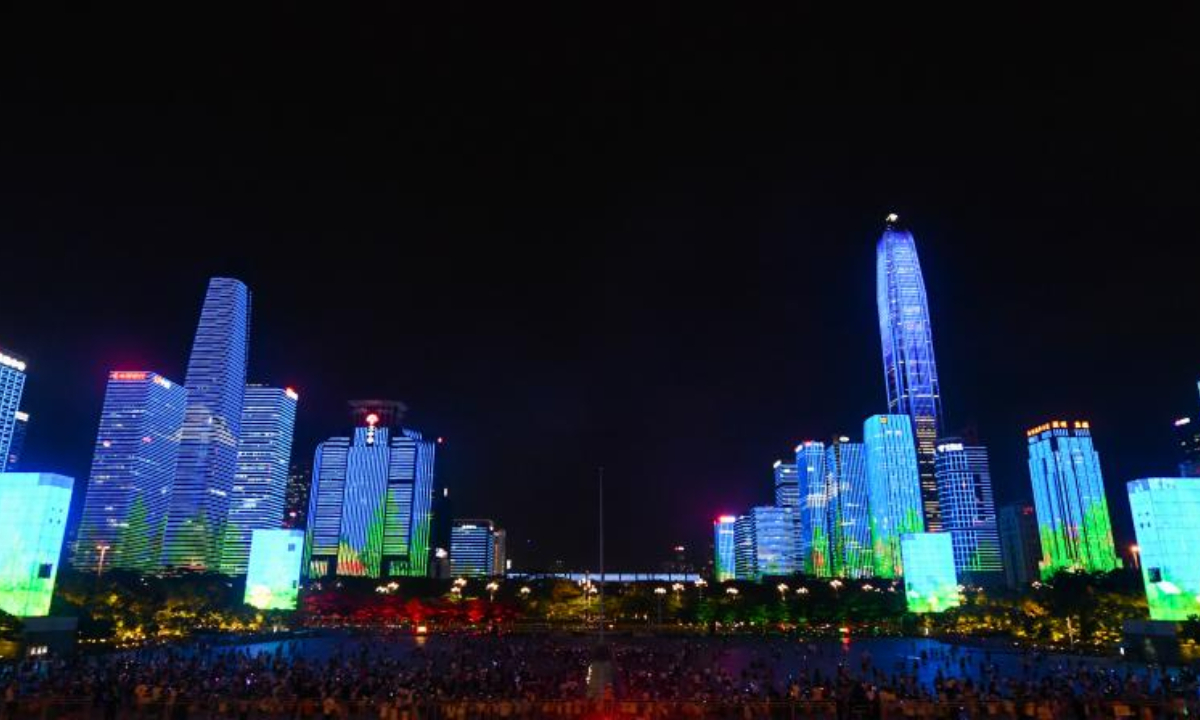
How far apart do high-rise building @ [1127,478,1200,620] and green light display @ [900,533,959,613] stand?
49.4m

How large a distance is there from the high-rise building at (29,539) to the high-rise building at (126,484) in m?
144

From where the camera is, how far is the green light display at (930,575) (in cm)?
11431

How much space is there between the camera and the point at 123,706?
3225cm

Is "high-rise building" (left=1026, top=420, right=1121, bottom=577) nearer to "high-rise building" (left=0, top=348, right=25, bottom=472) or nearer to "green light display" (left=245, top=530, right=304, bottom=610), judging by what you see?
"green light display" (left=245, top=530, right=304, bottom=610)

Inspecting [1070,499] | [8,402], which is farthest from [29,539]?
[1070,499]

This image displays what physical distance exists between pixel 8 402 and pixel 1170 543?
646ft

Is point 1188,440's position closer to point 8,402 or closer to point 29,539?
point 29,539

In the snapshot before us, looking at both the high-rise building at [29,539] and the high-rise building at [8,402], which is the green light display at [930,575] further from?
the high-rise building at [8,402]

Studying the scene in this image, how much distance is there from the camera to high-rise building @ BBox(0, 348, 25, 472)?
6496 inches

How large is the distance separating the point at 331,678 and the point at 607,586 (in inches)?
3861

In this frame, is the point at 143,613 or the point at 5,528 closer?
the point at 5,528

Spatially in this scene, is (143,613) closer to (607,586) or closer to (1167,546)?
(607,586)

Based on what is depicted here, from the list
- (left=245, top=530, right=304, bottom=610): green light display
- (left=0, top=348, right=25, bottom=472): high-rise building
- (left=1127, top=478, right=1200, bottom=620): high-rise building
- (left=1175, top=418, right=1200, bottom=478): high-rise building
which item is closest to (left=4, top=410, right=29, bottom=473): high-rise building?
(left=0, top=348, right=25, bottom=472): high-rise building

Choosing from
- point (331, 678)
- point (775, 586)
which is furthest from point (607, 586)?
point (331, 678)
